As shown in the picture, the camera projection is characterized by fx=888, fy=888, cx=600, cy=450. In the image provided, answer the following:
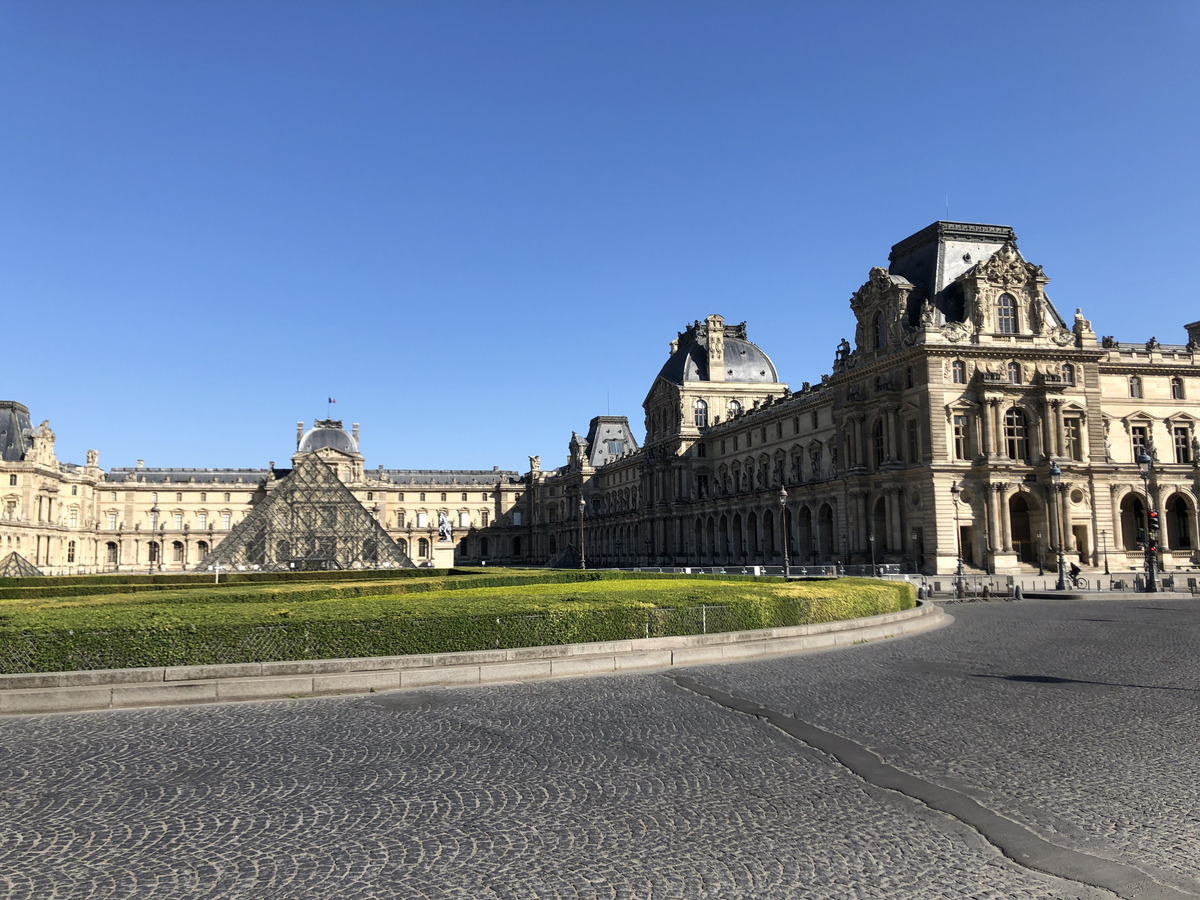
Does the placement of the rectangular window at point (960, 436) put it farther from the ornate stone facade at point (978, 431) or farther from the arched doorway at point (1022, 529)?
the arched doorway at point (1022, 529)

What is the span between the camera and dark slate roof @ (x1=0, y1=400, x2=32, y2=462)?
9419 centimetres

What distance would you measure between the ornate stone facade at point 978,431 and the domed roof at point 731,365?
20168 mm

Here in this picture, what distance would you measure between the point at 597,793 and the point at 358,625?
818cm

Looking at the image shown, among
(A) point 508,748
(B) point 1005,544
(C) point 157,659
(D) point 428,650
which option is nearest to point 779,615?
(D) point 428,650

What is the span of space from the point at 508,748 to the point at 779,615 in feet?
37.4

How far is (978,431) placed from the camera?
51.3 meters

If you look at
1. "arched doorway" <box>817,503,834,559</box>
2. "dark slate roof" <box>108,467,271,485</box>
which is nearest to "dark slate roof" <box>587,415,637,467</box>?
"dark slate roof" <box>108,467,271,485</box>

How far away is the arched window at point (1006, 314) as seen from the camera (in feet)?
175

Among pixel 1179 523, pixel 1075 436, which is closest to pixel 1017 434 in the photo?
pixel 1075 436

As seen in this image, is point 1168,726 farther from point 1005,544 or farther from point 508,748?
point 1005,544

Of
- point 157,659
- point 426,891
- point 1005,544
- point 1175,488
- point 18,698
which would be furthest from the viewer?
point 1175,488

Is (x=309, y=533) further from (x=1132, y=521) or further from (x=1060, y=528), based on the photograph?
(x=1132, y=521)

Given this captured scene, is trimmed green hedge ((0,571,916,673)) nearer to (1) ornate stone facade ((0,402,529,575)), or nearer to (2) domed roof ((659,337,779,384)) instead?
(2) domed roof ((659,337,779,384))

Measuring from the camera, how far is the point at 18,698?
1330cm
